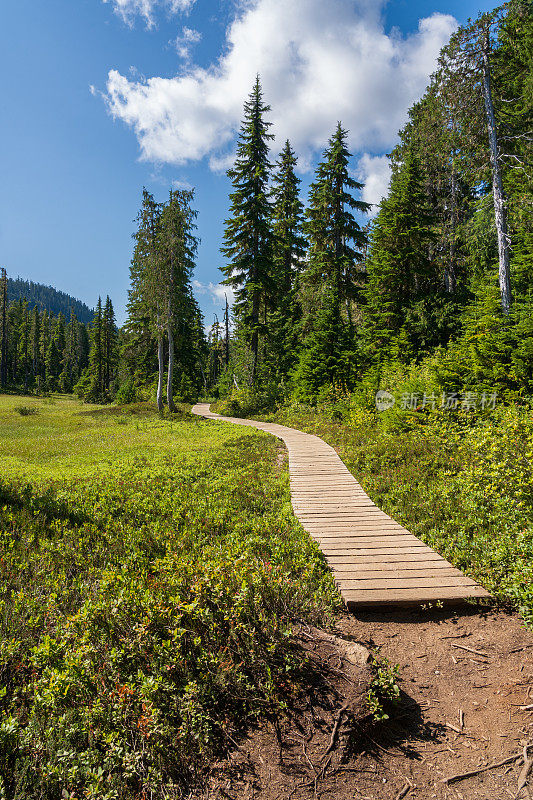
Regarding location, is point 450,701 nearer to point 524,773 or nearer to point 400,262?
point 524,773

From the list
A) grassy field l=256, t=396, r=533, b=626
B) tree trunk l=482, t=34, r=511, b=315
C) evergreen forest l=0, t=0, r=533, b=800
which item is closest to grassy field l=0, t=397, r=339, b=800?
evergreen forest l=0, t=0, r=533, b=800

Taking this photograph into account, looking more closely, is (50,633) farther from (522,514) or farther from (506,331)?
(506,331)

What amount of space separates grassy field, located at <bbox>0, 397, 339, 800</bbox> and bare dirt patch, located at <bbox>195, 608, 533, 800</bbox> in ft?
0.78

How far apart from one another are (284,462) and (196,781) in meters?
9.18

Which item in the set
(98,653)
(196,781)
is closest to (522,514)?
(196,781)

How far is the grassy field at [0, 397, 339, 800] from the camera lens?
239cm

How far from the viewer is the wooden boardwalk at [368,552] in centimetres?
426

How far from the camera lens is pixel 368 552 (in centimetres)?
525

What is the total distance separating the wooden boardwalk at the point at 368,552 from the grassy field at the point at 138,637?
356 mm

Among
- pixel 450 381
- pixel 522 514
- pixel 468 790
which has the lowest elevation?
pixel 468 790

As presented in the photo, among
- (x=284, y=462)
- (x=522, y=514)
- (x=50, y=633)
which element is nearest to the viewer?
(x=50, y=633)

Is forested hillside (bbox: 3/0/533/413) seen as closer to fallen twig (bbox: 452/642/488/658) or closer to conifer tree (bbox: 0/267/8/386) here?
fallen twig (bbox: 452/642/488/658)

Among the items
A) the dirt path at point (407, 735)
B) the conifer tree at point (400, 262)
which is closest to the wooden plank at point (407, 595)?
the dirt path at point (407, 735)

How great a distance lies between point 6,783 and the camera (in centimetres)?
225
